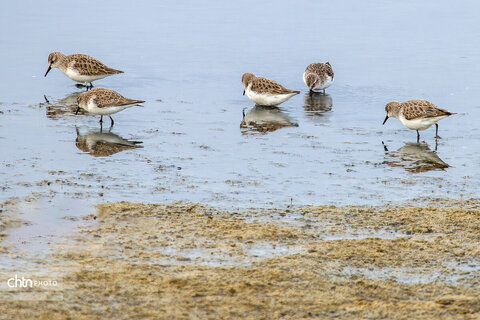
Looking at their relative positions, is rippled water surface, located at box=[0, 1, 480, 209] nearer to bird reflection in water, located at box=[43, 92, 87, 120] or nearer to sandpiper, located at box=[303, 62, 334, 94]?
bird reflection in water, located at box=[43, 92, 87, 120]

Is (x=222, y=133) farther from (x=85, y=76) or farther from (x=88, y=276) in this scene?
(x=88, y=276)

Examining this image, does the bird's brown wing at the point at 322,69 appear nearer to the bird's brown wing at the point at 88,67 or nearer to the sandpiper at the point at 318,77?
the sandpiper at the point at 318,77

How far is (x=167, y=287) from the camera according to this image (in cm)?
780

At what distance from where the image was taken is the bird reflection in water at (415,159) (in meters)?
13.5

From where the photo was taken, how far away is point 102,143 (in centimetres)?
1462

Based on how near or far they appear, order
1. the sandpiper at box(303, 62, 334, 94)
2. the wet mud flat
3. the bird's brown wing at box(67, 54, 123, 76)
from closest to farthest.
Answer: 1. the wet mud flat
2. the bird's brown wing at box(67, 54, 123, 76)
3. the sandpiper at box(303, 62, 334, 94)

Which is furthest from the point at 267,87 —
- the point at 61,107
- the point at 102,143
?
the point at 102,143

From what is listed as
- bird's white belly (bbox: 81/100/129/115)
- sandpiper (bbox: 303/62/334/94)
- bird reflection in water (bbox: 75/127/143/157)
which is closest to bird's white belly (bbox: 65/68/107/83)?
bird's white belly (bbox: 81/100/129/115)

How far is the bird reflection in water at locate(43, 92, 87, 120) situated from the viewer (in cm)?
1691

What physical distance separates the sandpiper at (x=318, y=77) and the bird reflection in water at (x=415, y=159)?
5.43m

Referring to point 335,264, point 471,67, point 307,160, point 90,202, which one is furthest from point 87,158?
point 471,67

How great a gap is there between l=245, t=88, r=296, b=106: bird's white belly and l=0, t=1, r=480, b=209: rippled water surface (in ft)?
0.75

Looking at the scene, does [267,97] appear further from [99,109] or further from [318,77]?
[99,109]

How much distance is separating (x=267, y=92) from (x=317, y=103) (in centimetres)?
172
